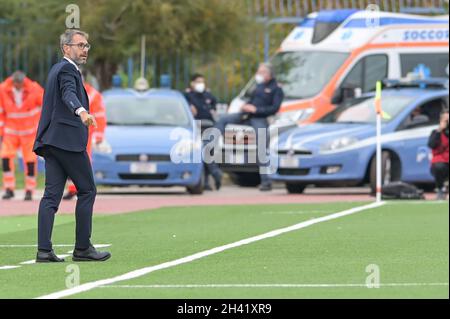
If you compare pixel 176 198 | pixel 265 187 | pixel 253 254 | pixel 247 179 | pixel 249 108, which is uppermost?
pixel 249 108

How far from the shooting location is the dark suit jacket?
41.6 ft

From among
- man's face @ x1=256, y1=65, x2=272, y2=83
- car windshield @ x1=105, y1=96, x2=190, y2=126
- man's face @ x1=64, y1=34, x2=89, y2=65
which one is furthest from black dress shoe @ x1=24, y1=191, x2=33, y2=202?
man's face @ x1=64, y1=34, x2=89, y2=65

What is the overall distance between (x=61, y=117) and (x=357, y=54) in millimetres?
15882

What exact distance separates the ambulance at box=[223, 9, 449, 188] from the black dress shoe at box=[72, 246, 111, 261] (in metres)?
14.8

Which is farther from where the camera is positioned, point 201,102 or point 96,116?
point 201,102

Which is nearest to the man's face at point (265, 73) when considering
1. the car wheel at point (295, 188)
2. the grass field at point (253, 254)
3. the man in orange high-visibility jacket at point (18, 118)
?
the car wheel at point (295, 188)

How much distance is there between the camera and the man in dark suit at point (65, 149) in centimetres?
1269

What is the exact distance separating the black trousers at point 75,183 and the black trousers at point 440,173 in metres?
10.8

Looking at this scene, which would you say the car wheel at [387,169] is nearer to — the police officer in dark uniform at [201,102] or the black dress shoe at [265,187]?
the black dress shoe at [265,187]

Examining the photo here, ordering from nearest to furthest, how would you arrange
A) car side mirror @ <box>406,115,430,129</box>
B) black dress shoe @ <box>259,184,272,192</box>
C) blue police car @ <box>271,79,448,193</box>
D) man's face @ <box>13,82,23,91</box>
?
1. man's face @ <box>13,82,23,91</box>
2. blue police car @ <box>271,79,448,193</box>
3. car side mirror @ <box>406,115,430,129</box>
4. black dress shoe @ <box>259,184,272,192</box>

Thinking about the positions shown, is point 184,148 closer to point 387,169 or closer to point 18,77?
point 18,77

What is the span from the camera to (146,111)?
2536cm

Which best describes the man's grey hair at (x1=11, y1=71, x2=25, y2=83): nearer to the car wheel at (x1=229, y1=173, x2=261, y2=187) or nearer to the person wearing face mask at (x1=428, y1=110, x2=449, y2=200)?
the car wheel at (x1=229, y1=173, x2=261, y2=187)

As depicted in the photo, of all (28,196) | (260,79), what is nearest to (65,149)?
(28,196)
